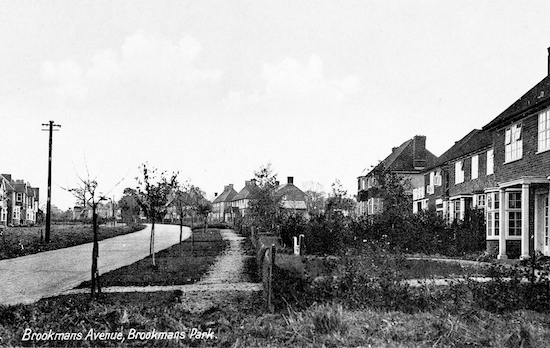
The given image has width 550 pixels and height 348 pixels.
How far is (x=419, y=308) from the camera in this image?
847 centimetres

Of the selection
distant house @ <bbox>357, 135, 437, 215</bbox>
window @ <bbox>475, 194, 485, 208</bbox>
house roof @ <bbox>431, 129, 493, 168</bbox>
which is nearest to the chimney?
distant house @ <bbox>357, 135, 437, 215</bbox>

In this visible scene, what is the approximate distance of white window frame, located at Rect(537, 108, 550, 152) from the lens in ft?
57.8

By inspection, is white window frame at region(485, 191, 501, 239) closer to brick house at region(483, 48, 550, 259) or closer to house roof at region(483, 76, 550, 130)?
brick house at region(483, 48, 550, 259)

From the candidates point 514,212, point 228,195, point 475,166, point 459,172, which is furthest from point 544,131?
point 228,195

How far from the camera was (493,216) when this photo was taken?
21.8 meters

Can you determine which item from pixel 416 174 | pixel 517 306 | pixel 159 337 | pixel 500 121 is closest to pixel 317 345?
pixel 159 337

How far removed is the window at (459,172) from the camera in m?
33.6

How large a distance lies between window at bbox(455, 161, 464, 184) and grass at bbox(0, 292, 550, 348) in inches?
1044

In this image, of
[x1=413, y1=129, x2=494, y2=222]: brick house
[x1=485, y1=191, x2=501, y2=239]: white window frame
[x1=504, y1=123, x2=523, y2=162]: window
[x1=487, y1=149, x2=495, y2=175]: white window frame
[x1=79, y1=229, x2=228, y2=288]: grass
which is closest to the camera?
[x1=79, y1=229, x2=228, y2=288]: grass

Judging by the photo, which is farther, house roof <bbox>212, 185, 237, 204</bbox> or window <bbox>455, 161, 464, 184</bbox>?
house roof <bbox>212, 185, 237, 204</bbox>

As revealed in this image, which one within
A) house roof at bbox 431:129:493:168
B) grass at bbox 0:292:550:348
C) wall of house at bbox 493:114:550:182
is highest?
house roof at bbox 431:129:493:168

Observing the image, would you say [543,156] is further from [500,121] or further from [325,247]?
[325,247]

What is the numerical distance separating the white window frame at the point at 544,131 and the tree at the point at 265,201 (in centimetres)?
1391

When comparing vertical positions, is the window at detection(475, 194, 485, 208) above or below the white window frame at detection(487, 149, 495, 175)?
below
